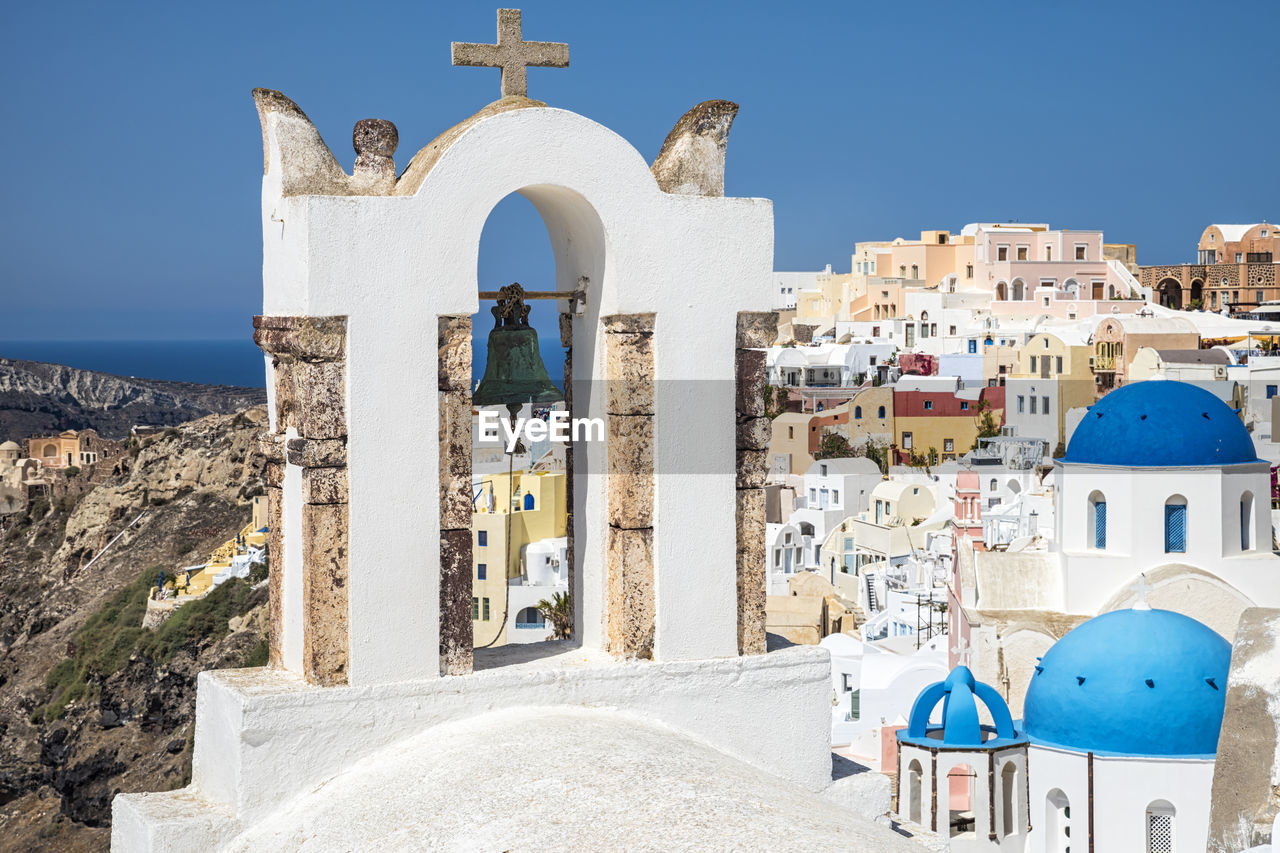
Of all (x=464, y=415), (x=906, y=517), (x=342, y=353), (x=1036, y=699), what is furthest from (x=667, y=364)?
(x=906, y=517)

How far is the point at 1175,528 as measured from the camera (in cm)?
1970

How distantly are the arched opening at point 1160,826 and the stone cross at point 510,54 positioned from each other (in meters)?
10.8

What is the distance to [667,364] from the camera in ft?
20.0

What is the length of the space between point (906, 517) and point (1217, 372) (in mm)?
9793

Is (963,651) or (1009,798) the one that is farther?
(963,651)

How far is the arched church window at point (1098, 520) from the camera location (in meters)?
19.9

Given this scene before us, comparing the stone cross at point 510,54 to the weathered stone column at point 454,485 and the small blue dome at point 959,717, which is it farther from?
the small blue dome at point 959,717

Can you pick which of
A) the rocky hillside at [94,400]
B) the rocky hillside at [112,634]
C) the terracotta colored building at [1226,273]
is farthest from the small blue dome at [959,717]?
the rocky hillside at [94,400]

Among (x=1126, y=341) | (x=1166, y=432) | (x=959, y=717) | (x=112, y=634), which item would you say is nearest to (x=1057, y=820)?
(x=959, y=717)

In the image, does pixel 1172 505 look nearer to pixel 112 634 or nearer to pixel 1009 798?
pixel 1009 798

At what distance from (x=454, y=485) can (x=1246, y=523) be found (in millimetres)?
16187

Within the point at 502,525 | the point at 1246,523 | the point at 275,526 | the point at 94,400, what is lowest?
the point at 502,525

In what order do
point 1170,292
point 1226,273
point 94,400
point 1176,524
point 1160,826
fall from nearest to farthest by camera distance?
1. point 1160,826
2. point 1176,524
3. point 1226,273
4. point 1170,292
5. point 94,400

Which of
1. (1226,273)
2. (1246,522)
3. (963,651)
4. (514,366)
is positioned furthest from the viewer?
(1226,273)
